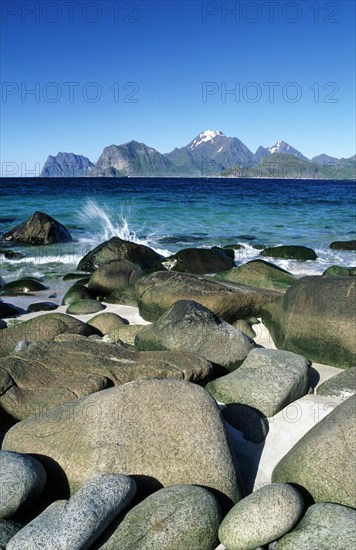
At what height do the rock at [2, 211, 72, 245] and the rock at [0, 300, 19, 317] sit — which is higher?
the rock at [2, 211, 72, 245]

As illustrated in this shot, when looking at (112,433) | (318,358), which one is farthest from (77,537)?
(318,358)

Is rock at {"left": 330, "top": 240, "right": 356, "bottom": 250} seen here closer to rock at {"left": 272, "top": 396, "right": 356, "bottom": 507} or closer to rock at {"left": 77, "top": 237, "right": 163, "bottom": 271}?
rock at {"left": 77, "top": 237, "right": 163, "bottom": 271}

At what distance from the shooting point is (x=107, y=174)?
17525cm

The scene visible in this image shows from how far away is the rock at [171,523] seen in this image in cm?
315

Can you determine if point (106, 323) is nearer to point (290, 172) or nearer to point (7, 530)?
point (7, 530)

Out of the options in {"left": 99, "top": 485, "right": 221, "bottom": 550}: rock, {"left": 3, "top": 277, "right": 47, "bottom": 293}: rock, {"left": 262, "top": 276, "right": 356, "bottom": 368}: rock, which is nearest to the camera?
{"left": 99, "top": 485, "right": 221, "bottom": 550}: rock

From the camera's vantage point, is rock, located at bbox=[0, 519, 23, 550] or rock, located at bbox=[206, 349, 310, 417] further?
rock, located at bbox=[206, 349, 310, 417]

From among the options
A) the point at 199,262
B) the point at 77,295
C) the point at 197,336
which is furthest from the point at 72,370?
the point at 199,262

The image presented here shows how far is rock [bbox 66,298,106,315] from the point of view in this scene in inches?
334

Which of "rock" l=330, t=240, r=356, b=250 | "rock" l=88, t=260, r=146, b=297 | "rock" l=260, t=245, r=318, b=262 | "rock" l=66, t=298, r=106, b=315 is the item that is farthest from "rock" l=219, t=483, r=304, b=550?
"rock" l=330, t=240, r=356, b=250

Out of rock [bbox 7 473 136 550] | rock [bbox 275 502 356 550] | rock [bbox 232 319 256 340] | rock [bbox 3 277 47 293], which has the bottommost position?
rock [bbox 275 502 356 550]

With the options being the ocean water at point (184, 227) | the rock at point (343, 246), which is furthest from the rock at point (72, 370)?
the rock at point (343, 246)

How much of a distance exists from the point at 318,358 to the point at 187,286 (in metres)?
2.33

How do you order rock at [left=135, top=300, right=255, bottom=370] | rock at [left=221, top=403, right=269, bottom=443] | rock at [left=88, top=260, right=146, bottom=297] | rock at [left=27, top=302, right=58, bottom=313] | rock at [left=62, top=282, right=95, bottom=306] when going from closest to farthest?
rock at [left=221, top=403, right=269, bottom=443] < rock at [left=135, top=300, right=255, bottom=370] < rock at [left=27, top=302, right=58, bottom=313] < rock at [left=62, top=282, right=95, bottom=306] < rock at [left=88, top=260, right=146, bottom=297]
